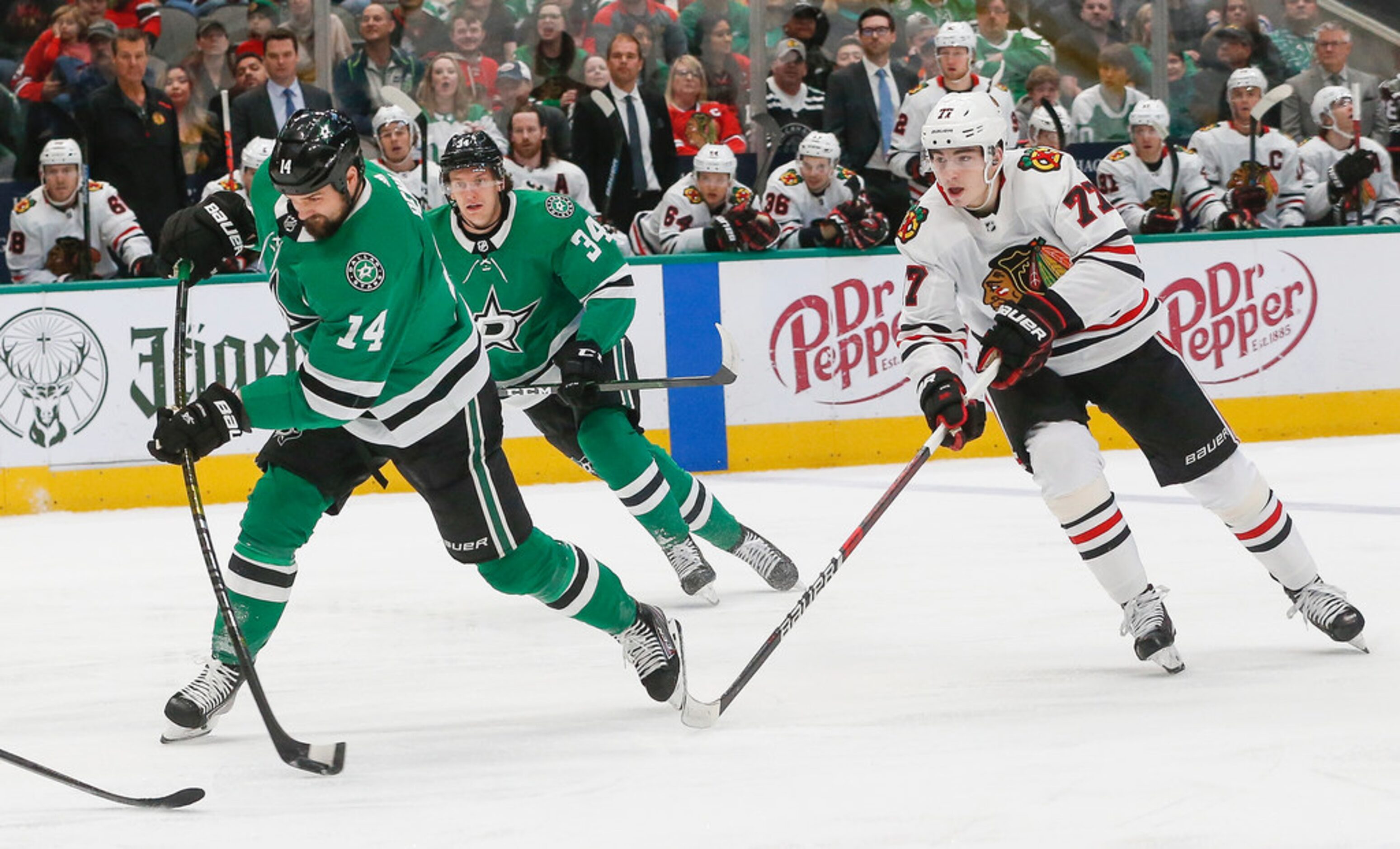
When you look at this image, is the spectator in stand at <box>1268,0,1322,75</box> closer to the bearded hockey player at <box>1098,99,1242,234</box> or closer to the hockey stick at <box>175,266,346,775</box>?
the bearded hockey player at <box>1098,99,1242,234</box>

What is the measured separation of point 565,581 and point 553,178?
449 centimetres

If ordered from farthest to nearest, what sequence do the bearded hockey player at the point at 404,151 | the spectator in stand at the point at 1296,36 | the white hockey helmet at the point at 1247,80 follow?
the spectator in stand at the point at 1296,36, the white hockey helmet at the point at 1247,80, the bearded hockey player at the point at 404,151

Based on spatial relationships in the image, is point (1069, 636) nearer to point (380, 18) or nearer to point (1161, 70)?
point (380, 18)

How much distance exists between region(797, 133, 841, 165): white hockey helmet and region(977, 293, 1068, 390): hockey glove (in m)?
4.30

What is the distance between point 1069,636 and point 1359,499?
2.42 meters

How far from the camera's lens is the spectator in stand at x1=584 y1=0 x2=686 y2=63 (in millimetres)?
8031

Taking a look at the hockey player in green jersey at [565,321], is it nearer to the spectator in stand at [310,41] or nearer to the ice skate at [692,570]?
the ice skate at [692,570]

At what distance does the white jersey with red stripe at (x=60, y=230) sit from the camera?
7.04 meters

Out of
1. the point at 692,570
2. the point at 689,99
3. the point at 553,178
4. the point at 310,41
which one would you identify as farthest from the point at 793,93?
the point at 692,570

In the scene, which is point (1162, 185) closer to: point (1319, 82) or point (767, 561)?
point (1319, 82)

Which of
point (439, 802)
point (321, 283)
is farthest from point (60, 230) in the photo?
point (439, 802)

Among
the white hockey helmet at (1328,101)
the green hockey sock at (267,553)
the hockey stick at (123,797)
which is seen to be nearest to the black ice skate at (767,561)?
the green hockey sock at (267,553)

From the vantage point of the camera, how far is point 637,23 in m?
8.08

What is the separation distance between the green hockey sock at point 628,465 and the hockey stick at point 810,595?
3.01ft
